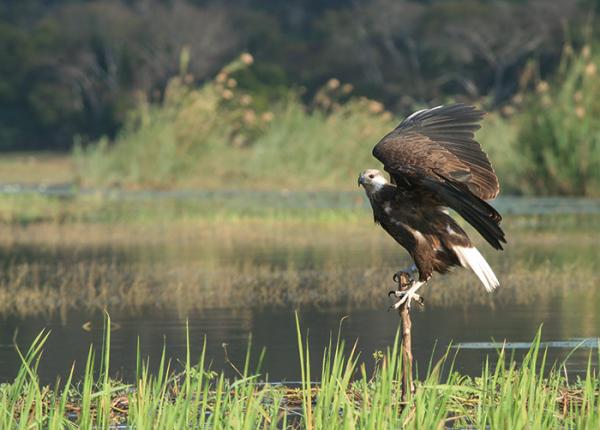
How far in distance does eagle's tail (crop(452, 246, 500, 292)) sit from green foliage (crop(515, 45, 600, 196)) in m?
13.8

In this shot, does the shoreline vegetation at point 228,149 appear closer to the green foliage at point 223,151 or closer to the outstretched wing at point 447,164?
the green foliage at point 223,151

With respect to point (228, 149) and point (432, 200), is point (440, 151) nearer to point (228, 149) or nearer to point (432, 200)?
point (432, 200)

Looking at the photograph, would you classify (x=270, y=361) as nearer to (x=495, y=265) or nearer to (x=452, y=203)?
(x=452, y=203)

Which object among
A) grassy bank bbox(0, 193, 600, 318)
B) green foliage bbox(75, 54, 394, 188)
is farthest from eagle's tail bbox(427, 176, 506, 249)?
green foliage bbox(75, 54, 394, 188)

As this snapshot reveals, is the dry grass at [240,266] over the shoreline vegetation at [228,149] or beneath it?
beneath

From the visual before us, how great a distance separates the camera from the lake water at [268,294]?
375 inches

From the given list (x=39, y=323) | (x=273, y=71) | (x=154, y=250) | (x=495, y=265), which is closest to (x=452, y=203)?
(x=39, y=323)

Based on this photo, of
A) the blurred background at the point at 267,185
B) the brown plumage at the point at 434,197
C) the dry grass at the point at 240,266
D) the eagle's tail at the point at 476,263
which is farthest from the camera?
the dry grass at the point at 240,266

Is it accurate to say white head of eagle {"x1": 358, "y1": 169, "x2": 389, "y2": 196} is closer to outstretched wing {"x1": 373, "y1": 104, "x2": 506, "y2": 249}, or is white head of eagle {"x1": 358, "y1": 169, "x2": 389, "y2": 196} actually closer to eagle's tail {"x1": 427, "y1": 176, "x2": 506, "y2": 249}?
outstretched wing {"x1": 373, "y1": 104, "x2": 506, "y2": 249}

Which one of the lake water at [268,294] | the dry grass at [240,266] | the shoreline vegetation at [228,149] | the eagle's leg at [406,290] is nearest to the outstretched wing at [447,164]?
the eagle's leg at [406,290]

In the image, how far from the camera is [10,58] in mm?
54594

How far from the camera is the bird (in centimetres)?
686

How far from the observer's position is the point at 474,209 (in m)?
6.77

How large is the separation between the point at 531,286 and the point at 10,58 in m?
43.9
